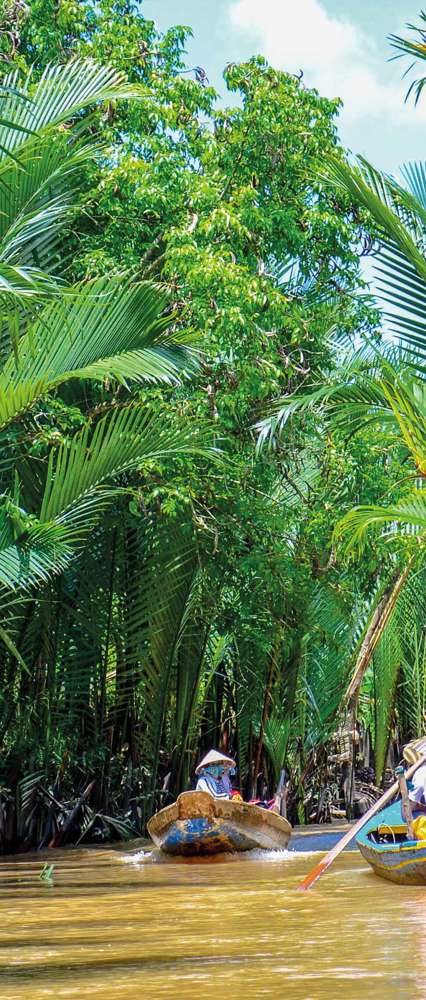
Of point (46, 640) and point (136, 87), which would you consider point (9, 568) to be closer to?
point (46, 640)

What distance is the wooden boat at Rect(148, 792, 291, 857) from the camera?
11.4 meters

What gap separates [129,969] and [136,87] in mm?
7786

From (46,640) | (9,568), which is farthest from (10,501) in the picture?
(46,640)

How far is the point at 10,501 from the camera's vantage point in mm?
9766

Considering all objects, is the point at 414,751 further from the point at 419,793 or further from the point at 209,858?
the point at 209,858

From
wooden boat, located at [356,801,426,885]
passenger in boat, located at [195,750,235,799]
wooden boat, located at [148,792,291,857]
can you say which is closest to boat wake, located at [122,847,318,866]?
wooden boat, located at [148,792,291,857]

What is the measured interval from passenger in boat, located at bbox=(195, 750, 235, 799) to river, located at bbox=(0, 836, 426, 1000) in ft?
6.47

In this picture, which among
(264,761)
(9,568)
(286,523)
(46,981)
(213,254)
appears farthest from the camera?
(264,761)

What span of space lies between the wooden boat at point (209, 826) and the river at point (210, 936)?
0.90 meters

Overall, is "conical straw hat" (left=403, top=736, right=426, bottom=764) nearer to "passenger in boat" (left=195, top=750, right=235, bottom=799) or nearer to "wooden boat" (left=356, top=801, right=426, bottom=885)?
"wooden boat" (left=356, top=801, right=426, bottom=885)

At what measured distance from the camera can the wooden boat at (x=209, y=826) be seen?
11.4 meters

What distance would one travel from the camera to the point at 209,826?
11.5 metres

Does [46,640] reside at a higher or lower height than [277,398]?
lower

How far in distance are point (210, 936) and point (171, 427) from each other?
18.3 feet
